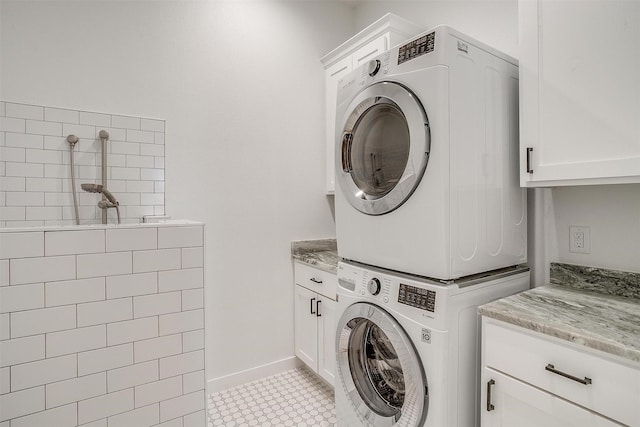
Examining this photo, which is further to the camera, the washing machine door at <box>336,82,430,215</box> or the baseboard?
the baseboard

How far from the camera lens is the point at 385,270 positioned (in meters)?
1.49

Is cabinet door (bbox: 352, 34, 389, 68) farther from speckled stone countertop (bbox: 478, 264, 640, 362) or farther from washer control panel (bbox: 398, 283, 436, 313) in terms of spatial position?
speckled stone countertop (bbox: 478, 264, 640, 362)

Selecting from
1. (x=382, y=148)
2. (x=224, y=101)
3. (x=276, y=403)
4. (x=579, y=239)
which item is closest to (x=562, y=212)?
(x=579, y=239)

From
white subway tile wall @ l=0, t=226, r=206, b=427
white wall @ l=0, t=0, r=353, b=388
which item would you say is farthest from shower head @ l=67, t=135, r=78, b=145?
white subway tile wall @ l=0, t=226, r=206, b=427

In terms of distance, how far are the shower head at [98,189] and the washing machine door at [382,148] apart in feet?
3.92

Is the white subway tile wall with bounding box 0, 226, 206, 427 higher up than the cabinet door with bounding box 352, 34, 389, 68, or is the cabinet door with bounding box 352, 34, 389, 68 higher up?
the cabinet door with bounding box 352, 34, 389, 68

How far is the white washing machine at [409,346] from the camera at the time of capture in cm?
123

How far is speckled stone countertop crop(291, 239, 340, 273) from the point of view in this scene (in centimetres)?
215

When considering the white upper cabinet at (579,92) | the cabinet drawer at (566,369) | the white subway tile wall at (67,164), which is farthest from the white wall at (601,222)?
the white subway tile wall at (67,164)

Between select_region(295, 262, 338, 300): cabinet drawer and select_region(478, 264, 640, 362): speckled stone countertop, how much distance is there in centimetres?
92

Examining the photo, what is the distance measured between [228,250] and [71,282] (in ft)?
3.41

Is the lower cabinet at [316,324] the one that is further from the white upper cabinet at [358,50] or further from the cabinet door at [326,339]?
the white upper cabinet at [358,50]

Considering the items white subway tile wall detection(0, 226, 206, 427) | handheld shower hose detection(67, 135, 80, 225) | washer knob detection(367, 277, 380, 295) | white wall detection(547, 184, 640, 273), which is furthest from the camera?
handheld shower hose detection(67, 135, 80, 225)

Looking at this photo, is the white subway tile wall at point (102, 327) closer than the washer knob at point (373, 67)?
Yes
